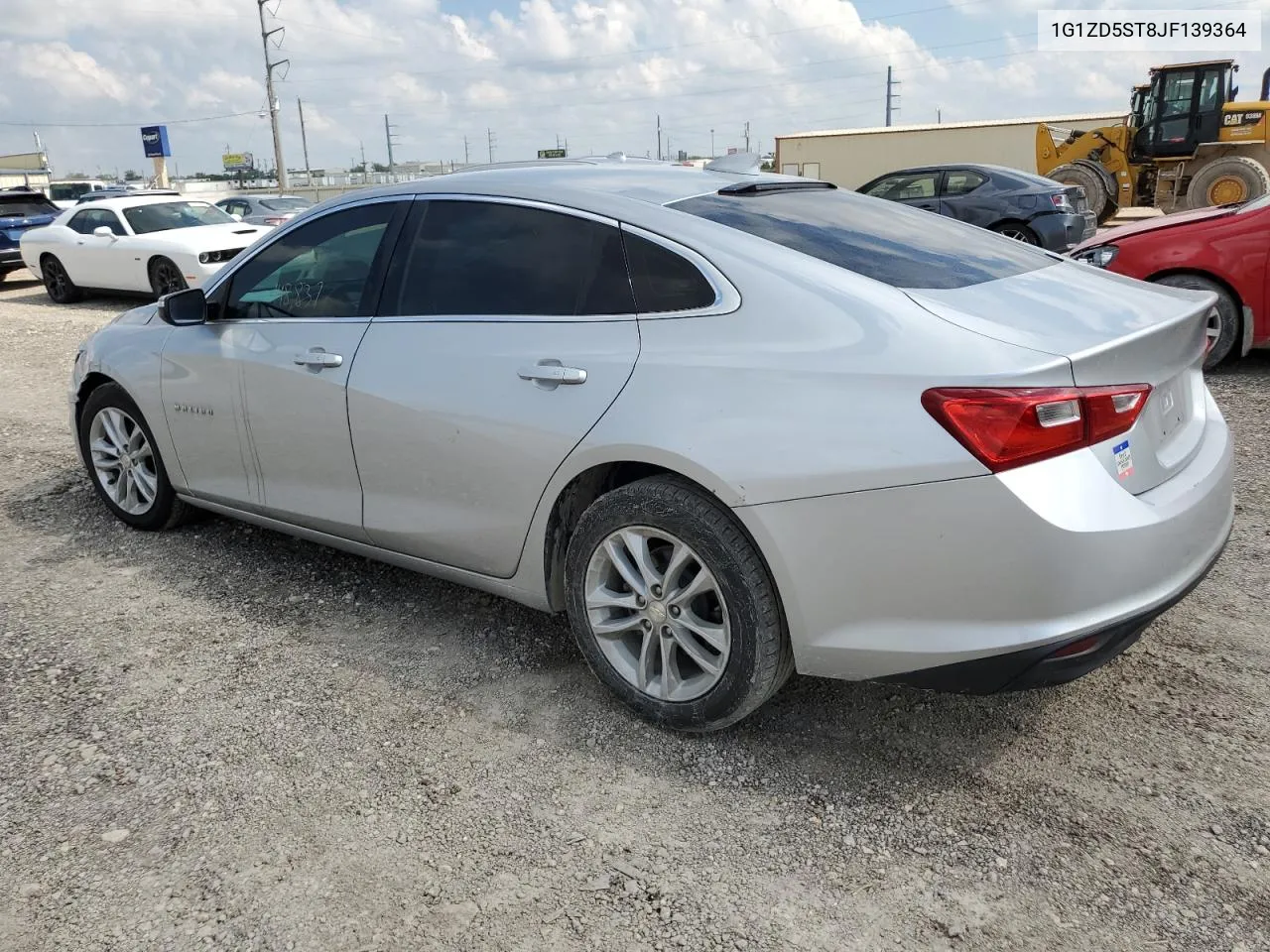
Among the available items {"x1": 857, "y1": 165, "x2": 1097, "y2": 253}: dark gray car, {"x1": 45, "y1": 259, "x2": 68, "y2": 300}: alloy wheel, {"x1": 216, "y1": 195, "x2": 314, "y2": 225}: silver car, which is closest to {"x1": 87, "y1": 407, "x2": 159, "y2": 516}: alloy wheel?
{"x1": 45, "y1": 259, "x2": 68, "y2": 300}: alloy wheel

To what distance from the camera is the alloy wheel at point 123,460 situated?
15.4 ft

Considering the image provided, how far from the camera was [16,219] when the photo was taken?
16656 millimetres

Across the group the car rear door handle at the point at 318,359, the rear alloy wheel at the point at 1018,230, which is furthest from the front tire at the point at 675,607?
the rear alloy wheel at the point at 1018,230

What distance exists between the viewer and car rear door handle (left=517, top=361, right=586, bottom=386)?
9.71ft

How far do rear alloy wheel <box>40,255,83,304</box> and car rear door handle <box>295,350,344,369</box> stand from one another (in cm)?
1271

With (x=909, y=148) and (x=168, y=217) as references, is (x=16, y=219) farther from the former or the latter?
(x=909, y=148)

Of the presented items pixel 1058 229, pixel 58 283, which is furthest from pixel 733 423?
pixel 58 283

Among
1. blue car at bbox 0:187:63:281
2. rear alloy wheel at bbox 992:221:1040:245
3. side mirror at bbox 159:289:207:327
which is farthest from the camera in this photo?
blue car at bbox 0:187:63:281

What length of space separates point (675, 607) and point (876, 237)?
1.27m

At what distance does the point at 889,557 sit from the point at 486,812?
1234mm

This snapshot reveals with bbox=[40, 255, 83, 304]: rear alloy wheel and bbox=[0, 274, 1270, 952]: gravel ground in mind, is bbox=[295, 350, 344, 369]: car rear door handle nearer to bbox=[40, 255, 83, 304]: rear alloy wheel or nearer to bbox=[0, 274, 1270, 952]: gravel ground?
bbox=[0, 274, 1270, 952]: gravel ground

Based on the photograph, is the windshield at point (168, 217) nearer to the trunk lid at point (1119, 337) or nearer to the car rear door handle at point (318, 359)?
the car rear door handle at point (318, 359)

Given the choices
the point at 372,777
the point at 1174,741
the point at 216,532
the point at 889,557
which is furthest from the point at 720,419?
the point at 216,532

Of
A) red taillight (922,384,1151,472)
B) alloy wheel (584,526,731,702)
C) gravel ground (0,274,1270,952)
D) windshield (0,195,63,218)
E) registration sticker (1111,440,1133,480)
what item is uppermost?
windshield (0,195,63,218)
